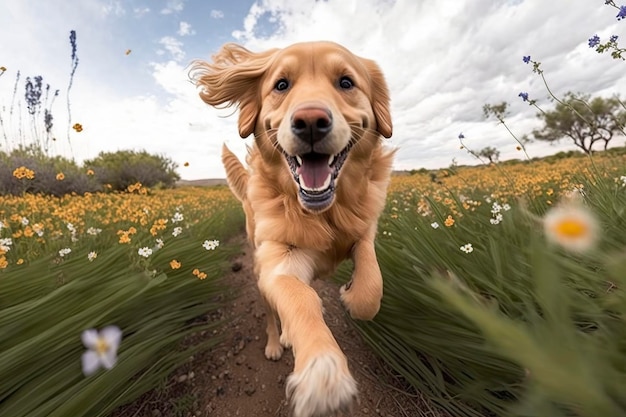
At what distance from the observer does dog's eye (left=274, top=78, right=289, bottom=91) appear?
206cm

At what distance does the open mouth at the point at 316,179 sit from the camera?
1.80 metres

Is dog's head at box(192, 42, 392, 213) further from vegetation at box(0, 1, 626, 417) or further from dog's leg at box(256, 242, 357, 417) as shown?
vegetation at box(0, 1, 626, 417)

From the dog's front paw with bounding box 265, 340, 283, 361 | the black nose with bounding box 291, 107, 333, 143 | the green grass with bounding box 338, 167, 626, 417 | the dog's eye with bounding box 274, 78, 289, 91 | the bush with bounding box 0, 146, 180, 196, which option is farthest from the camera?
the bush with bounding box 0, 146, 180, 196

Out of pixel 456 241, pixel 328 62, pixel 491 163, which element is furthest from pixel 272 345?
pixel 491 163

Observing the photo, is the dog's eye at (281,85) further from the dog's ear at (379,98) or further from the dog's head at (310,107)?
the dog's ear at (379,98)

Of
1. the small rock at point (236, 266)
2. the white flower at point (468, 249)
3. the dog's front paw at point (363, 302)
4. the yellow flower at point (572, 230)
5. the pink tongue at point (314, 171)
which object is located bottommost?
the small rock at point (236, 266)

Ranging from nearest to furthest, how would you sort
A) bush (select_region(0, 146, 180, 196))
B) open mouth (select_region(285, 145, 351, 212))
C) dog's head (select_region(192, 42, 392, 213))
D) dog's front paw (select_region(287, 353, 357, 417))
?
dog's front paw (select_region(287, 353, 357, 417)), dog's head (select_region(192, 42, 392, 213)), open mouth (select_region(285, 145, 351, 212)), bush (select_region(0, 146, 180, 196))

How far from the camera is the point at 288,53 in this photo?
205 centimetres

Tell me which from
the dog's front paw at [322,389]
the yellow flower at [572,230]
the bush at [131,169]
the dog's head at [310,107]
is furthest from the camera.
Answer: the bush at [131,169]

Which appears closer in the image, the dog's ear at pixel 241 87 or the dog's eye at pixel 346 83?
the dog's eye at pixel 346 83

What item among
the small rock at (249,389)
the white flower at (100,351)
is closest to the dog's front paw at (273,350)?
the small rock at (249,389)

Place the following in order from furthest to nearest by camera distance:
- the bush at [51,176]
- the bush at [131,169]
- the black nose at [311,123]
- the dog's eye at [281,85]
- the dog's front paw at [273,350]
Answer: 1. the bush at [131,169]
2. the bush at [51,176]
3. the dog's front paw at [273,350]
4. the dog's eye at [281,85]
5. the black nose at [311,123]

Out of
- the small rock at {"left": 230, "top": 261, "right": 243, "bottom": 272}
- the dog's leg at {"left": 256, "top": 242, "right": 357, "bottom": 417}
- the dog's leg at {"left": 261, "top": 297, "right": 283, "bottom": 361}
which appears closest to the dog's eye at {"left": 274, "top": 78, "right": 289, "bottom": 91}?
the dog's leg at {"left": 256, "top": 242, "right": 357, "bottom": 417}

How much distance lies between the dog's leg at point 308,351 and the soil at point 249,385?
0.36 m
